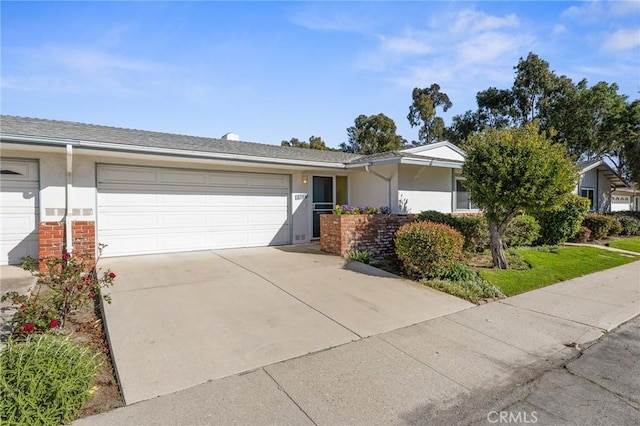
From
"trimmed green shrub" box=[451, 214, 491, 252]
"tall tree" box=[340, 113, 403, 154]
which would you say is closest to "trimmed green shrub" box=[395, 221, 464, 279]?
"trimmed green shrub" box=[451, 214, 491, 252]

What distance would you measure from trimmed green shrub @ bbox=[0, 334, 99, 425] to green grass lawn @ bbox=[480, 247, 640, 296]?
6.45 metres

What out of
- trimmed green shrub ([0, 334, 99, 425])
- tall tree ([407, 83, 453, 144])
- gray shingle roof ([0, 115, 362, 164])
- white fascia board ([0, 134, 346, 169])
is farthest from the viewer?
tall tree ([407, 83, 453, 144])

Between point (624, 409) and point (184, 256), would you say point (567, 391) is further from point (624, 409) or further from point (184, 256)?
point (184, 256)

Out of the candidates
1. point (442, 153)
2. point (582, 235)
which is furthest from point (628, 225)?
point (442, 153)

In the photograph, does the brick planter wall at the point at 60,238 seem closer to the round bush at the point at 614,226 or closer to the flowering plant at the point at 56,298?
the flowering plant at the point at 56,298

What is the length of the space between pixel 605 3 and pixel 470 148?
5.07 metres

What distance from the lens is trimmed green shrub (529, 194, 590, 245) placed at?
38.0ft

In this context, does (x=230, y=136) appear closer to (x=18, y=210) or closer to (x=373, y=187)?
(x=373, y=187)

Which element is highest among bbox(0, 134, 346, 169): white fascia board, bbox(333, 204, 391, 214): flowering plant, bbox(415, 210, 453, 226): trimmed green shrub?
bbox(0, 134, 346, 169): white fascia board

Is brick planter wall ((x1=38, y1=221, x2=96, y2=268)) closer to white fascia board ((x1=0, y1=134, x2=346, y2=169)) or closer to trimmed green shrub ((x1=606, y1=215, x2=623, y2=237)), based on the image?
white fascia board ((x1=0, y1=134, x2=346, y2=169))

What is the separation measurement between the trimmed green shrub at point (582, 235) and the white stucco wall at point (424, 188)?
18.8 ft

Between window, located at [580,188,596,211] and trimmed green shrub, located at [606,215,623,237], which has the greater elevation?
window, located at [580,188,596,211]

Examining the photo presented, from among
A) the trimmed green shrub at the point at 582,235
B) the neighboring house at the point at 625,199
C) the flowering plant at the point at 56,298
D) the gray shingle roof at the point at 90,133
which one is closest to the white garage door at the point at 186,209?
the gray shingle roof at the point at 90,133

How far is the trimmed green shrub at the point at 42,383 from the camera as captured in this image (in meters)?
2.27
